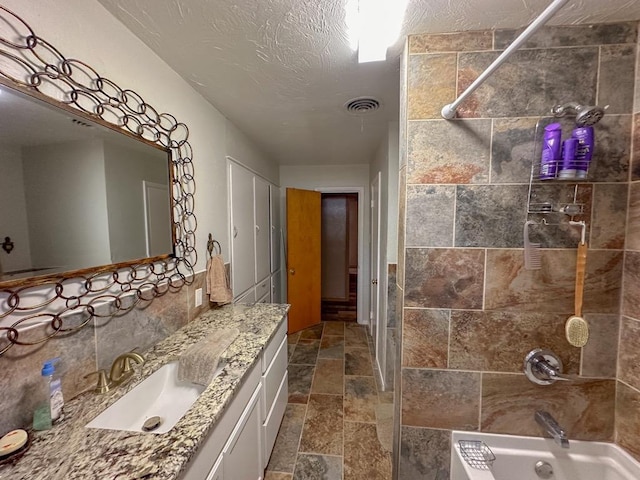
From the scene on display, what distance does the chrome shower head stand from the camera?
93 centimetres

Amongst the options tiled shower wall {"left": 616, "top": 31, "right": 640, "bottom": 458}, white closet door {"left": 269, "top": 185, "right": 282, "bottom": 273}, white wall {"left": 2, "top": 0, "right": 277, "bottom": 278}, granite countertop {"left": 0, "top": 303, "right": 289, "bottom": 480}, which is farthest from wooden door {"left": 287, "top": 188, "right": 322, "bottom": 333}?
tiled shower wall {"left": 616, "top": 31, "right": 640, "bottom": 458}

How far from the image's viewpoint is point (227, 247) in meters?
2.01

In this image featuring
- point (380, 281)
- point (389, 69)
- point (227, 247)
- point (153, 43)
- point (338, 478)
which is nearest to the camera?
point (153, 43)

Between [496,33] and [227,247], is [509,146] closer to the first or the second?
[496,33]

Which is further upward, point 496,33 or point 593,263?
point 496,33

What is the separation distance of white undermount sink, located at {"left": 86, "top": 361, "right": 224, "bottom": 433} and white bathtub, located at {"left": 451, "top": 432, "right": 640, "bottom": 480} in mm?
1175

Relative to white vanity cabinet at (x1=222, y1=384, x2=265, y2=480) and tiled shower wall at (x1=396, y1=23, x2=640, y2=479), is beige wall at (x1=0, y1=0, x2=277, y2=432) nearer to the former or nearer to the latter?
white vanity cabinet at (x1=222, y1=384, x2=265, y2=480)

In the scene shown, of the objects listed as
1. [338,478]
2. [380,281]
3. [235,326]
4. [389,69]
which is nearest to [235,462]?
[235,326]

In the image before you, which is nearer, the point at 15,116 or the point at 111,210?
the point at 15,116

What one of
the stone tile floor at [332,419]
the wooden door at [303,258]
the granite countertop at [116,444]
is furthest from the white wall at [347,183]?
the granite countertop at [116,444]

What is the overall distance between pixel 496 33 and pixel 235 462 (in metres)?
2.13

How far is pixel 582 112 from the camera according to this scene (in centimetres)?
94

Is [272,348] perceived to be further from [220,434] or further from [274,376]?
[220,434]

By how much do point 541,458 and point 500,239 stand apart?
998 millimetres
